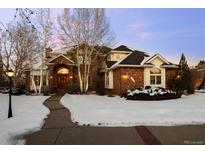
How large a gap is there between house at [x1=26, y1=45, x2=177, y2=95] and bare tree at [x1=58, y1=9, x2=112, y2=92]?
73 cm

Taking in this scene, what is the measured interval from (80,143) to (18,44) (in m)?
7.53

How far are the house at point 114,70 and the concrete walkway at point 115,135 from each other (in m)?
6.71

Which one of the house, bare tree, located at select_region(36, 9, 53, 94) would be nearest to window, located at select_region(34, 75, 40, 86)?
the house

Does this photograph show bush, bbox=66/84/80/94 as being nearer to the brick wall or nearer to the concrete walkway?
the brick wall

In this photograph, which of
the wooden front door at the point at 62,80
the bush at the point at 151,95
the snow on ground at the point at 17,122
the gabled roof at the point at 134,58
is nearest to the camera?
the snow on ground at the point at 17,122

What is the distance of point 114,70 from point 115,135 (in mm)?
8376

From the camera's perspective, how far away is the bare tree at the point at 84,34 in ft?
38.1

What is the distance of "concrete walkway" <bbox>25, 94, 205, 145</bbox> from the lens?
4.29 metres

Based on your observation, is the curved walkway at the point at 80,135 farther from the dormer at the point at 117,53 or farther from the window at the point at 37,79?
the window at the point at 37,79

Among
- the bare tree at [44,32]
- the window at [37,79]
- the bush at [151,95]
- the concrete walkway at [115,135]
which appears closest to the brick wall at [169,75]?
the bush at [151,95]

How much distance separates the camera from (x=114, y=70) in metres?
12.9

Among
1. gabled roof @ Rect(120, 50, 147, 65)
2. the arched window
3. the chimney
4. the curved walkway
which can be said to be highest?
the chimney

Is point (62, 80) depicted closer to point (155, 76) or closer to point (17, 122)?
point (155, 76)
